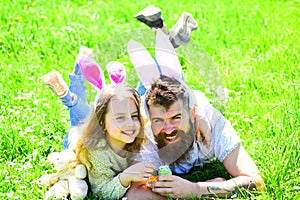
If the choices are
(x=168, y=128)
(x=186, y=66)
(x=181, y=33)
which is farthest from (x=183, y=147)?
(x=186, y=66)

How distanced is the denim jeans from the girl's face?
292 mm

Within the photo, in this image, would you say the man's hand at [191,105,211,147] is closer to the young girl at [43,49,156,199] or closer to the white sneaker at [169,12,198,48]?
the young girl at [43,49,156,199]

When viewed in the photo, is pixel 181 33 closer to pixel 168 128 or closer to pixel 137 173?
pixel 168 128

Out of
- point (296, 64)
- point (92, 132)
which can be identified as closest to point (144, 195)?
point (92, 132)

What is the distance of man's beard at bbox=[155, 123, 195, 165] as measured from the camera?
10.7ft

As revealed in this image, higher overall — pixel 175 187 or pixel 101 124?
pixel 101 124

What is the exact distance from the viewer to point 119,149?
129 inches

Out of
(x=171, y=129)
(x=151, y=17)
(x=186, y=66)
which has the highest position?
(x=151, y=17)

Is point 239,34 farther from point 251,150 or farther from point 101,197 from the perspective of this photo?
point 101,197

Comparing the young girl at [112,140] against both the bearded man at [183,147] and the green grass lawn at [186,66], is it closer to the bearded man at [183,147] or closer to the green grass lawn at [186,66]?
the bearded man at [183,147]

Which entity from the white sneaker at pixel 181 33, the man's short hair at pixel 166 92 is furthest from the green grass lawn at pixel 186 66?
the man's short hair at pixel 166 92

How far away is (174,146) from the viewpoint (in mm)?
3277

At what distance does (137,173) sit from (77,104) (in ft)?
1.98

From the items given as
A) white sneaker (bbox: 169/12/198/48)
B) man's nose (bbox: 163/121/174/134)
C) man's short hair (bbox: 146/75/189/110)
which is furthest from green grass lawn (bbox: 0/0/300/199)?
man's nose (bbox: 163/121/174/134)
